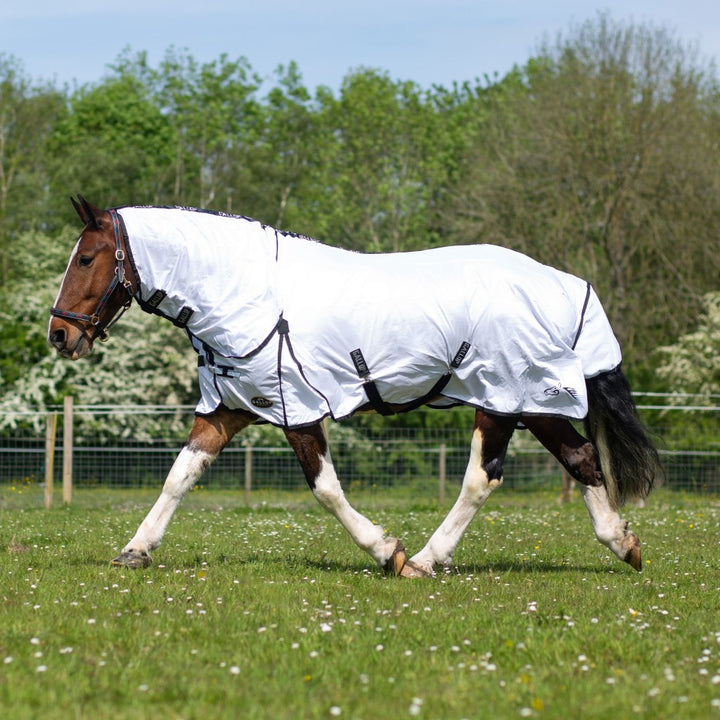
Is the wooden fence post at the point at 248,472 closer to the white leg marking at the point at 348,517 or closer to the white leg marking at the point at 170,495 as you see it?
the white leg marking at the point at 170,495

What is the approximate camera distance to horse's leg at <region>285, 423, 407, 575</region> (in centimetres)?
707

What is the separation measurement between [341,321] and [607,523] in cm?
246

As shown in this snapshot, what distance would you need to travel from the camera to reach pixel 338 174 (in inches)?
1734

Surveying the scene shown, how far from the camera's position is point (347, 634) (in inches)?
201

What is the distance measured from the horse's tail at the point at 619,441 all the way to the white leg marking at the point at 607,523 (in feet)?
0.65

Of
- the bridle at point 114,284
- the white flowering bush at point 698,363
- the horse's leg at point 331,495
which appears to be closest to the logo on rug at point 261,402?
the horse's leg at point 331,495

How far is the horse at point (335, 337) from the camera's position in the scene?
7016mm

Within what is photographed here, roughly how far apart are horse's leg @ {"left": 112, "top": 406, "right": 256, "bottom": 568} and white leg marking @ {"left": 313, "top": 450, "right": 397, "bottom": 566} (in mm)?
740

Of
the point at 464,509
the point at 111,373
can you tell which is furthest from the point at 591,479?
the point at 111,373

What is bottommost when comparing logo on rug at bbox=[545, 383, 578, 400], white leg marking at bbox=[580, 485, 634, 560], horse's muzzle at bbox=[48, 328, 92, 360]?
white leg marking at bbox=[580, 485, 634, 560]

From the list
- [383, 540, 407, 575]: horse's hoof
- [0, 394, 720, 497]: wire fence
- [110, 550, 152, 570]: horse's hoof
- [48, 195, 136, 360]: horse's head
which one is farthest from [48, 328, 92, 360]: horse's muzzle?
[0, 394, 720, 497]: wire fence

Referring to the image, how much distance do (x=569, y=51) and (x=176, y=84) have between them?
79.5ft

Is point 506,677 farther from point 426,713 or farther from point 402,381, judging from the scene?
point 402,381

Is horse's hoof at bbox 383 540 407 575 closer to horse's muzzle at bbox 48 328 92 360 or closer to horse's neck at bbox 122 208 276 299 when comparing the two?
horse's neck at bbox 122 208 276 299
